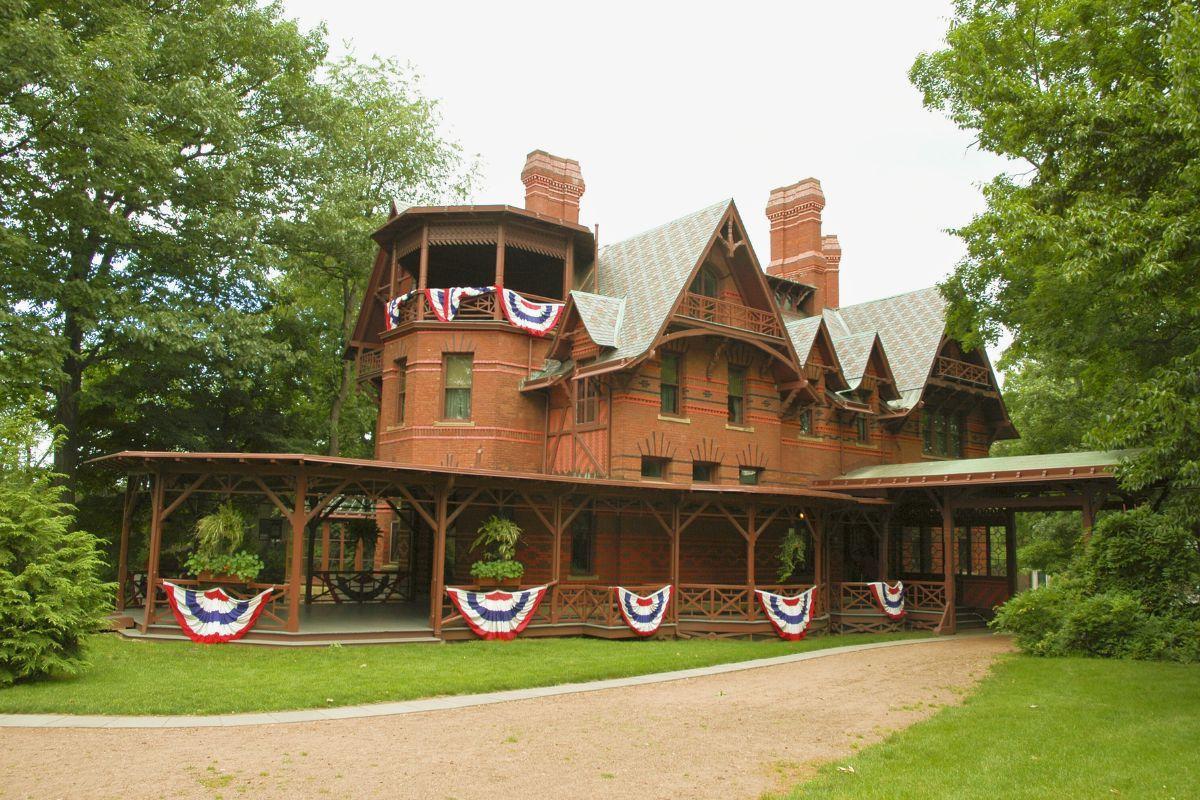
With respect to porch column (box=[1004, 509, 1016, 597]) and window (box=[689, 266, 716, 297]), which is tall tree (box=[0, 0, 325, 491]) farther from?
porch column (box=[1004, 509, 1016, 597])

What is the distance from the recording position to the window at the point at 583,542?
2234 cm

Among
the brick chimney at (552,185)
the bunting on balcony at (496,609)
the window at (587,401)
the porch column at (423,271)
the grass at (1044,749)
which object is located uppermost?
the brick chimney at (552,185)

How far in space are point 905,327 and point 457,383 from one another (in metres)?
16.5

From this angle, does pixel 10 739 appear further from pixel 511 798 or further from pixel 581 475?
pixel 581 475

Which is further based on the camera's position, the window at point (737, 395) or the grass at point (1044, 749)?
the window at point (737, 395)

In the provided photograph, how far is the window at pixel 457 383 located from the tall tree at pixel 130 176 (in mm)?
5555

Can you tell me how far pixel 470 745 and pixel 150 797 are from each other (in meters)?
3.20

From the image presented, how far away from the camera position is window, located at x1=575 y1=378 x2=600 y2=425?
22.7m

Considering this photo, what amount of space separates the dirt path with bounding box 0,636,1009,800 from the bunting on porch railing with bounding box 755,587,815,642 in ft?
24.6

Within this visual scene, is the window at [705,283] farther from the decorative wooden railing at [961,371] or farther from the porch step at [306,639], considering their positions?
the porch step at [306,639]

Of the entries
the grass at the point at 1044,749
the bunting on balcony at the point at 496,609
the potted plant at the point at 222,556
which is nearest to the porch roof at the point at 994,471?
the grass at the point at 1044,749

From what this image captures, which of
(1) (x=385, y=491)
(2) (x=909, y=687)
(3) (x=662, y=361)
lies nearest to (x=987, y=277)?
(3) (x=662, y=361)

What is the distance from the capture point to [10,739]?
371 inches

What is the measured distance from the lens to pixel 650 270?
80.8ft
